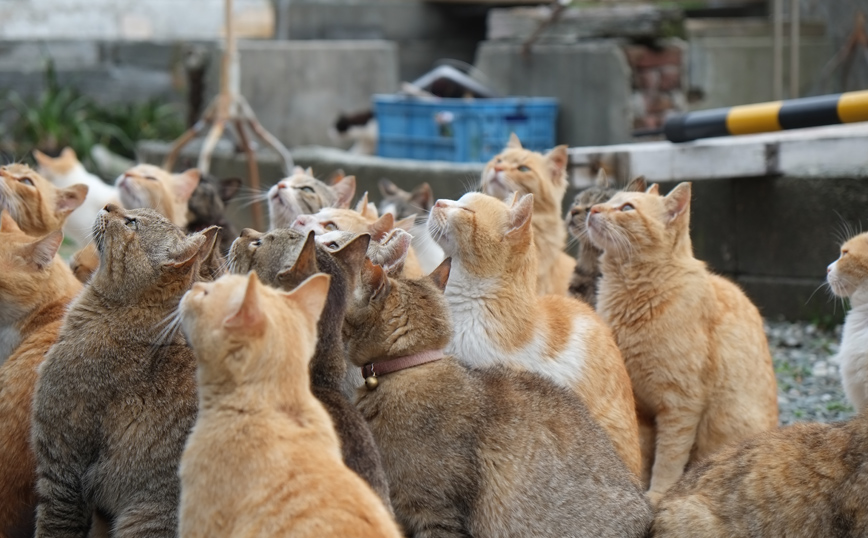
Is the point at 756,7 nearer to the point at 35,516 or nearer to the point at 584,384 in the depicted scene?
the point at 584,384

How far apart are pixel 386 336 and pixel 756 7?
11.2m

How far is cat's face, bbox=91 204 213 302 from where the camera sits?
11.6 feet

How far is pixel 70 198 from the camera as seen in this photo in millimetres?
5094

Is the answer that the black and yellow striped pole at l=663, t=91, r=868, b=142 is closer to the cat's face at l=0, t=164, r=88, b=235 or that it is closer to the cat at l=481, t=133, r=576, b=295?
the cat at l=481, t=133, r=576, b=295

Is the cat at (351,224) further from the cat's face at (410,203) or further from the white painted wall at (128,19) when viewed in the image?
the white painted wall at (128,19)

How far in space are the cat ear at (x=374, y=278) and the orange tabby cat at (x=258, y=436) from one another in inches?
25.7

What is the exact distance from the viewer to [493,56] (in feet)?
35.8

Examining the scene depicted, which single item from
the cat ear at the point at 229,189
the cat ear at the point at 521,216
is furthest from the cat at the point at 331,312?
the cat ear at the point at 229,189

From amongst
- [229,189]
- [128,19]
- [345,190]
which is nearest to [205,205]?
[229,189]

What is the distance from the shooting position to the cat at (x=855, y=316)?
432 centimetres

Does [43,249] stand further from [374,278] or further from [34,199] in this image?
[374,278]

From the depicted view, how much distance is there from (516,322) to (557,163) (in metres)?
1.98

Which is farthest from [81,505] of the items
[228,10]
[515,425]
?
[228,10]

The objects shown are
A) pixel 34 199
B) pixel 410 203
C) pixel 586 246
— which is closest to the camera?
pixel 34 199
